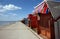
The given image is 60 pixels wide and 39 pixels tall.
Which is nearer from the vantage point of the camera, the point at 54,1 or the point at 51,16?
the point at 51,16

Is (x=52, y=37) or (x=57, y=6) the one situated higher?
(x=57, y=6)

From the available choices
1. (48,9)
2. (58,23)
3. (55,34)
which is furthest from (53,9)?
(55,34)

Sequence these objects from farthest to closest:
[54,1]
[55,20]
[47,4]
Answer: [54,1]
[47,4]
[55,20]

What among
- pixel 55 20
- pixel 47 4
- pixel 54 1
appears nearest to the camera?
pixel 55 20

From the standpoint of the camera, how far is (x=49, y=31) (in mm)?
7660

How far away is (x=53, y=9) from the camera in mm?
7617

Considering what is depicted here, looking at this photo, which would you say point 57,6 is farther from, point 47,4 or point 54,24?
point 54,24

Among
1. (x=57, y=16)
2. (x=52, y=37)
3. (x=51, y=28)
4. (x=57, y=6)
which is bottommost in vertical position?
(x=52, y=37)

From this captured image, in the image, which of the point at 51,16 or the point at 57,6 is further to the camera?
the point at 57,6

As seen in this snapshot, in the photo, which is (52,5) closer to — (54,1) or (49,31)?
(54,1)

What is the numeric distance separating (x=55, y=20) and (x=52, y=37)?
88 centimetres

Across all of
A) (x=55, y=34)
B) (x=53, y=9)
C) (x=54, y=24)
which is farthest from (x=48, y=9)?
(x=55, y=34)

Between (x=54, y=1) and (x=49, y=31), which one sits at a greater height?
(x=54, y=1)

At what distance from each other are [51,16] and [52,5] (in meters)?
0.75
